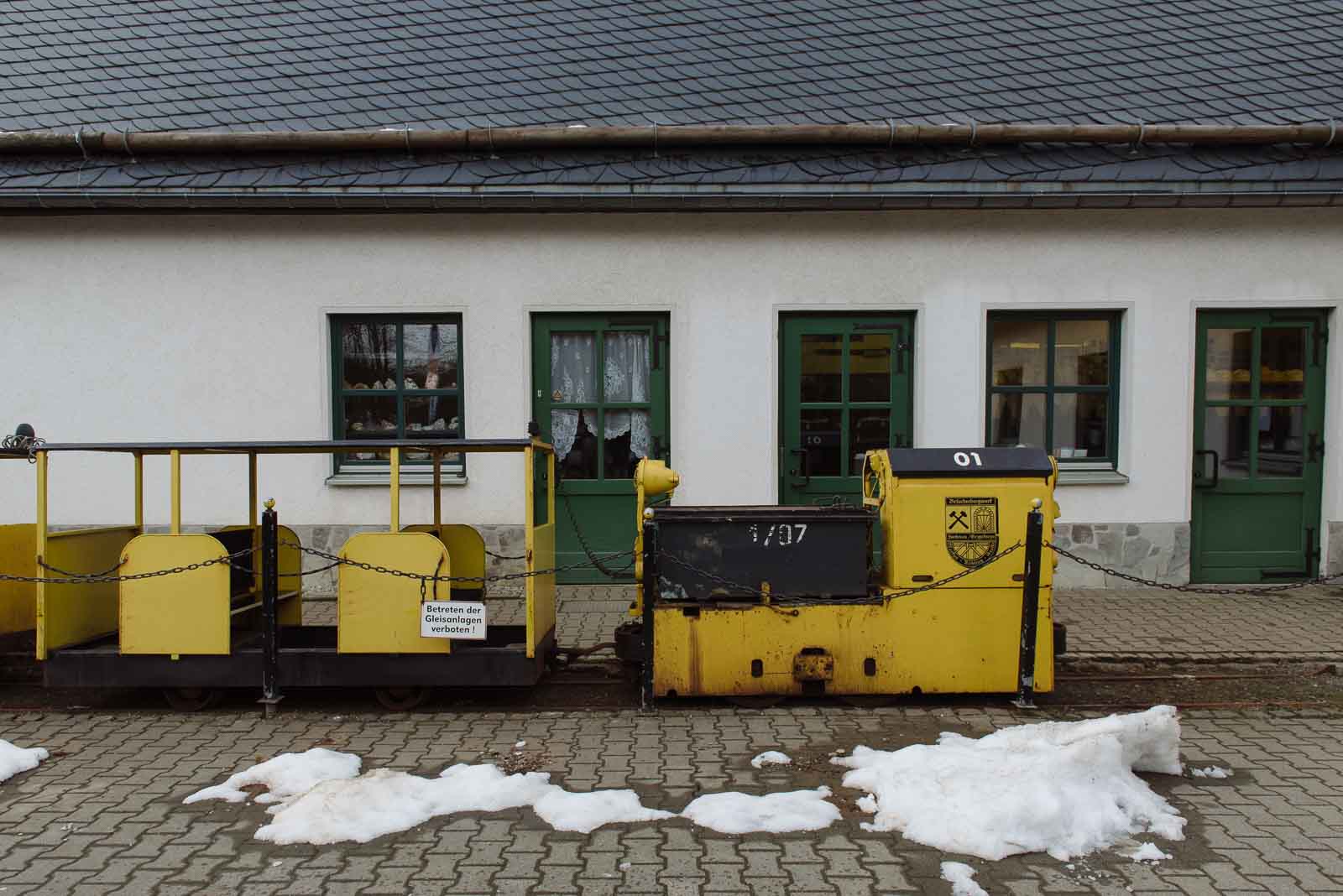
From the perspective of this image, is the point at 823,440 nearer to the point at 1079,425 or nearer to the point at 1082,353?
the point at 1079,425

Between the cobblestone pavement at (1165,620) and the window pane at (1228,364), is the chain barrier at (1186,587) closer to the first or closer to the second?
the cobblestone pavement at (1165,620)

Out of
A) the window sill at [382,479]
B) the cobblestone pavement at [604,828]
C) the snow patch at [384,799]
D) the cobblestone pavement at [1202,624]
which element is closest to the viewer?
the cobblestone pavement at [604,828]

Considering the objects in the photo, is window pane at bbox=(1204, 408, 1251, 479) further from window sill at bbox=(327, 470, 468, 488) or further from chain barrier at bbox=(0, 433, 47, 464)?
chain barrier at bbox=(0, 433, 47, 464)

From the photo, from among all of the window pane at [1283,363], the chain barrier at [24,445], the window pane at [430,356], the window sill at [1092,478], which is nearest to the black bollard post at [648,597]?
the chain barrier at [24,445]

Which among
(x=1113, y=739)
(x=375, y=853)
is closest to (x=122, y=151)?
(x=375, y=853)

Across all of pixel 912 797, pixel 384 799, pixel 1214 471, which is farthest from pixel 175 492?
pixel 1214 471

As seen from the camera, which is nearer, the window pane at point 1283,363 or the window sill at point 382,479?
the window sill at point 382,479

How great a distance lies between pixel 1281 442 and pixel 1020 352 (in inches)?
111

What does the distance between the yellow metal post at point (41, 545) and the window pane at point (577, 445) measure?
15.2 ft

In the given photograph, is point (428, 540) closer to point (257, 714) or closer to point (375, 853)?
point (257, 714)

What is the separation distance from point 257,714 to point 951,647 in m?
4.23

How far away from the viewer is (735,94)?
9.73 metres

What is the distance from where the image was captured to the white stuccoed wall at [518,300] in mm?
9180

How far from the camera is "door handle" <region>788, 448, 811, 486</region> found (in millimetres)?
9359
